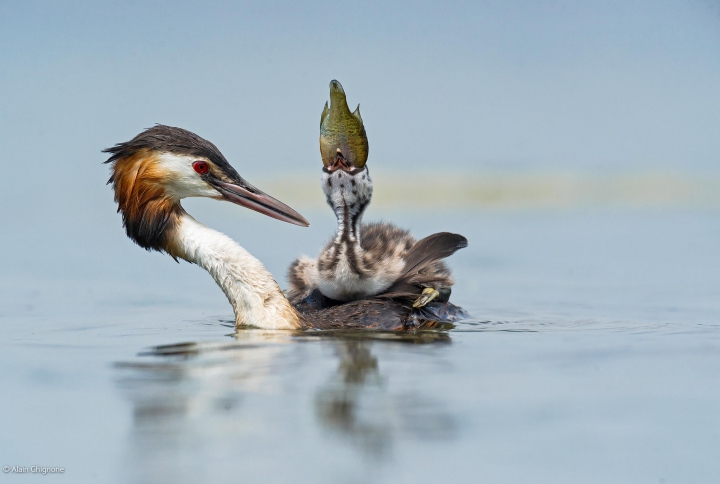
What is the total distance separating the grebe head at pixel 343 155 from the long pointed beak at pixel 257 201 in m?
0.34

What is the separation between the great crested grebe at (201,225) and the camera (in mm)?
5891

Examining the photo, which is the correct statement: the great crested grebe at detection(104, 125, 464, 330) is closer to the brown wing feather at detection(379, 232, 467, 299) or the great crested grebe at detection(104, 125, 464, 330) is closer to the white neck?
the white neck

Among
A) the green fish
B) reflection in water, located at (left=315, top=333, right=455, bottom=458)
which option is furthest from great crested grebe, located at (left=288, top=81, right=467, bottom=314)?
reflection in water, located at (left=315, top=333, right=455, bottom=458)

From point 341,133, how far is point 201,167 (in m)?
0.89

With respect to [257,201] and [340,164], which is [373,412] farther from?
[340,164]

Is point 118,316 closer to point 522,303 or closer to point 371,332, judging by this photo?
point 371,332

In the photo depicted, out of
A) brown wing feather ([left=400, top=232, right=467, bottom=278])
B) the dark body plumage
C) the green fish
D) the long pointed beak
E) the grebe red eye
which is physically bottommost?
the dark body plumage

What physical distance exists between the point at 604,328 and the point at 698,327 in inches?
22.2

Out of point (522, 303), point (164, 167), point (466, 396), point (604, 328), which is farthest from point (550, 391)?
point (522, 303)

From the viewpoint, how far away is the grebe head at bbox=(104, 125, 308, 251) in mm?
5895

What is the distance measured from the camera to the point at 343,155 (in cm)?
620

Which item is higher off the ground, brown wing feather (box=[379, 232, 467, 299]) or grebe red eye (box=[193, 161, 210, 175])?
grebe red eye (box=[193, 161, 210, 175])

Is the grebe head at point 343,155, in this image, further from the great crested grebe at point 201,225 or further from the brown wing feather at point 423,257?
the brown wing feather at point 423,257

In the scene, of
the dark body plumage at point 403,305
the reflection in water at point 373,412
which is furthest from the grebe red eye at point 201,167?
the reflection in water at point 373,412
